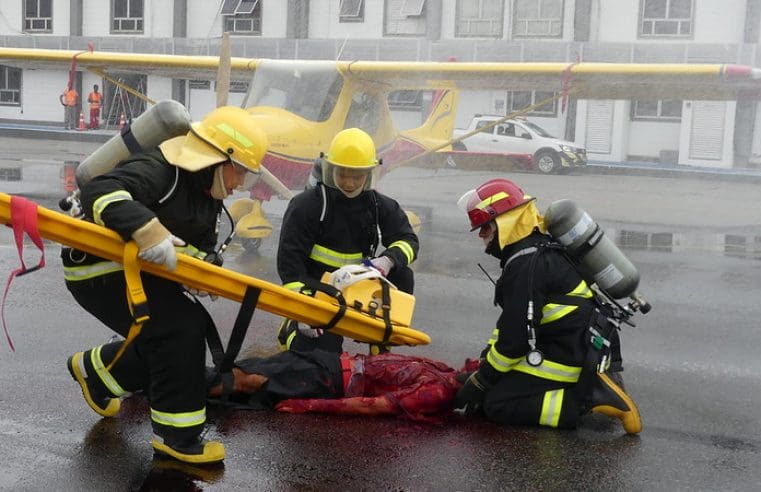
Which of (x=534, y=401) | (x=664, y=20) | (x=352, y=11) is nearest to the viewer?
(x=534, y=401)

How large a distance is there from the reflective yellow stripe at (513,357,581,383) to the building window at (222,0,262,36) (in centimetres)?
3018

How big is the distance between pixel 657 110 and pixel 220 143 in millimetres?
27901

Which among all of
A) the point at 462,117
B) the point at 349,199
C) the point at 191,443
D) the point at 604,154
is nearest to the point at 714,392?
the point at 349,199

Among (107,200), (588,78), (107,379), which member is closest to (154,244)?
(107,200)

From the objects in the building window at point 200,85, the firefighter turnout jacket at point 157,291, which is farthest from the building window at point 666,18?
the firefighter turnout jacket at point 157,291

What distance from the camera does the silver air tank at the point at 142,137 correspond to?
15.3 feet

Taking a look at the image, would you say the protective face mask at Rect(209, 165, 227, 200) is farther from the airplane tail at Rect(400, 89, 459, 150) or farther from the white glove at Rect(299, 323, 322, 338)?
the airplane tail at Rect(400, 89, 459, 150)

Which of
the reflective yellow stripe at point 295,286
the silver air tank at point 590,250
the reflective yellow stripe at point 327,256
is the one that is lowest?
the reflective yellow stripe at point 295,286

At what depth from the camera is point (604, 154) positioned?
3045cm

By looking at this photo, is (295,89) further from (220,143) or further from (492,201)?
(220,143)

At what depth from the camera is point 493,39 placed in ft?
97.7

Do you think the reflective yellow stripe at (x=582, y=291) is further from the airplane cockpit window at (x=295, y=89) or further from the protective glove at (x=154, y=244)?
the airplane cockpit window at (x=295, y=89)

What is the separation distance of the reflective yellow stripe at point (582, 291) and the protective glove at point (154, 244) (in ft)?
6.82

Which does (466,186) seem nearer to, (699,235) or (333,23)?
(699,235)
